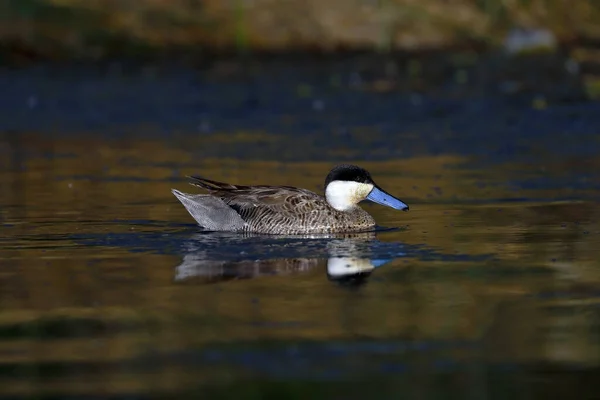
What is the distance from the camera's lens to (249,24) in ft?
88.2

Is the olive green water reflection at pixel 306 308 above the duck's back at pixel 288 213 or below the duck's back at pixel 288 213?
below

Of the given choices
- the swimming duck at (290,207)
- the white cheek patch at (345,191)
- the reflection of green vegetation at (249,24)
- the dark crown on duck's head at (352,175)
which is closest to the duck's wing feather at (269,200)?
the swimming duck at (290,207)

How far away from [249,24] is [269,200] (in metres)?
15.1

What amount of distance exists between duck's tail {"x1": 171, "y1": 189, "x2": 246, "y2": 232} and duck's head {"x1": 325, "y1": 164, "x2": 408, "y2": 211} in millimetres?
822

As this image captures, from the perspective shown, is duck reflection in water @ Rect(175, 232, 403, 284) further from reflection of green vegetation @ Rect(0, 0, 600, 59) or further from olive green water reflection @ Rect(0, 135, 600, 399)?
reflection of green vegetation @ Rect(0, 0, 600, 59)

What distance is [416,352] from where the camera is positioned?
7.57 m

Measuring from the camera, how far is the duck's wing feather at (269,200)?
12070mm

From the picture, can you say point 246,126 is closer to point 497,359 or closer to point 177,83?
point 177,83

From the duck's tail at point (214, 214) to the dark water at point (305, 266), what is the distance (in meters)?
0.15

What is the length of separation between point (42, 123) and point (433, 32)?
8.90m

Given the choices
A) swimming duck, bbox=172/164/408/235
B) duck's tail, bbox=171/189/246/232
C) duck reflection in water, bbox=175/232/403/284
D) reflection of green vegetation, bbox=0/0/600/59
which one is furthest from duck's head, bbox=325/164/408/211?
reflection of green vegetation, bbox=0/0/600/59

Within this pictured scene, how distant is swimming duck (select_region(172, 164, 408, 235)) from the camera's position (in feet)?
39.5

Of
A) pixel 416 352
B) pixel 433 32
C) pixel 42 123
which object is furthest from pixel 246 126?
pixel 416 352

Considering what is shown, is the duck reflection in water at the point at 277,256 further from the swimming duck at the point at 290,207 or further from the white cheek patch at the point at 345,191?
the white cheek patch at the point at 345,191
